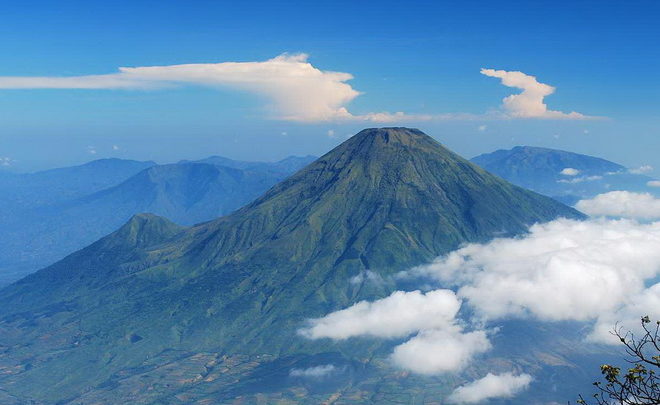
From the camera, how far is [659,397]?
81.7ft

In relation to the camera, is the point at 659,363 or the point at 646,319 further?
the point at 646,319

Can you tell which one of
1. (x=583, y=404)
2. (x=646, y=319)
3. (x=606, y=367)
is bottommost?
(x=583, y=404)

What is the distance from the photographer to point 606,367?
26984 millimetres

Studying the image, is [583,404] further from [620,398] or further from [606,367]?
[620,398]

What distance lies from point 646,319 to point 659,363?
2.42 meters

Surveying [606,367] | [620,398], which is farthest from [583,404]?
[620,398]

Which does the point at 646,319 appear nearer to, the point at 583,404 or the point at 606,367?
the point at 606,367

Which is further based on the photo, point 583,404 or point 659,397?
point 583,404

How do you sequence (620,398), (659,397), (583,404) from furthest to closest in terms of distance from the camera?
(583,404)
(659,397)
(620,398)

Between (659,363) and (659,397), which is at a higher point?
(659,363)

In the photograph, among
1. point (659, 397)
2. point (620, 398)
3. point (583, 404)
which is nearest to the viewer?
point (620, 398)

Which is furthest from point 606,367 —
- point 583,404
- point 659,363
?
point 659,363

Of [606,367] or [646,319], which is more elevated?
[646,319]

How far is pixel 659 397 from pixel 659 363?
230 cm
